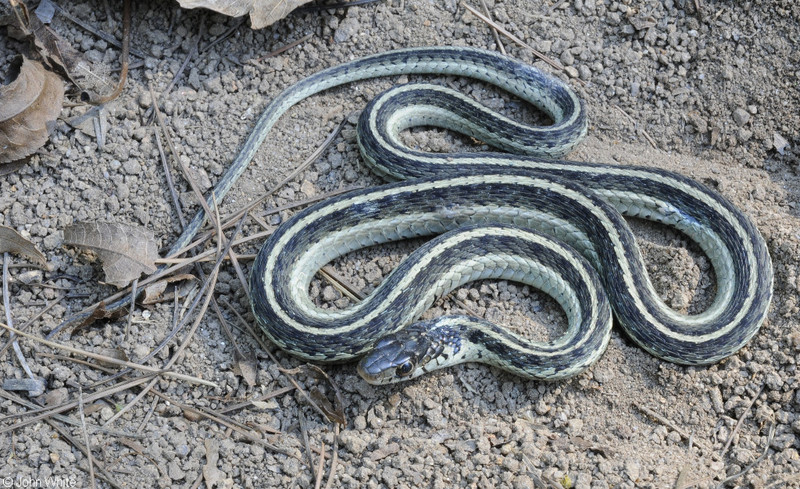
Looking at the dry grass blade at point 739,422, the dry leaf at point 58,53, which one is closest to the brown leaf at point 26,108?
the dry leaf at point 58,53

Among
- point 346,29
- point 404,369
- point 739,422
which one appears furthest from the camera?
point 346,29

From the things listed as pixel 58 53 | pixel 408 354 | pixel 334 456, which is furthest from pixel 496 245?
pixel 58 53

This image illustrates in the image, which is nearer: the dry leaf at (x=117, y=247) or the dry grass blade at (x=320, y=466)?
the dry grass blade at (x=320, y=466)

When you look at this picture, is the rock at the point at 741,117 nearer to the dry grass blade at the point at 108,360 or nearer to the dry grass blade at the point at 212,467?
the dry grass blade at the point at 108,360

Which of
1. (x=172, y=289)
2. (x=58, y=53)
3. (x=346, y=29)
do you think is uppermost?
(x=346, y=29)

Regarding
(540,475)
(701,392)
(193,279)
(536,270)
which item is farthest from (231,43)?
(701,392)

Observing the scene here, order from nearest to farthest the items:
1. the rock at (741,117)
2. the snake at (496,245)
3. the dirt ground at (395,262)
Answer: the dirt ground at (395,262)
the snake at (496,245)
the rock at (741,117)

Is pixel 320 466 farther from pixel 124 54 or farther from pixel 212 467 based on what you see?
pixel 124 54

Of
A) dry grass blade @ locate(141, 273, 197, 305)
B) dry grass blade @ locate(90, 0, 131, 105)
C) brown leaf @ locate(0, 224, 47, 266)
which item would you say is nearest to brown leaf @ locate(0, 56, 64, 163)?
dry grass blade @ locate(90, 0, 131, 105)
